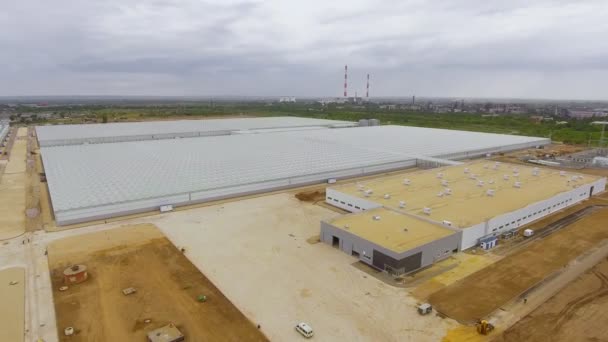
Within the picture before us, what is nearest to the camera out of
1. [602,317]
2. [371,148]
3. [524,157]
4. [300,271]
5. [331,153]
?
[602,317]

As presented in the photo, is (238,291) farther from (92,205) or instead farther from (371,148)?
(371,148)

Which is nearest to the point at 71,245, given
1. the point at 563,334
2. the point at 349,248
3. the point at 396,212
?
the point at 349,248

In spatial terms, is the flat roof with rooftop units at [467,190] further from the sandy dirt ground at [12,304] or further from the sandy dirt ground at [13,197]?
the sandy dirt ground at [13,197]

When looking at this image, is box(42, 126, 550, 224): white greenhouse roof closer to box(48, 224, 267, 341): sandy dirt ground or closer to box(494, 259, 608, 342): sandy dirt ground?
box(48, 224, 267, 341): sandy dirt ground

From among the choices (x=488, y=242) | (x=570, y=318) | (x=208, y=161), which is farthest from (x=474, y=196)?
(x=208, y=161)

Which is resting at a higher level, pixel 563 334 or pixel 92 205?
pixel 92 205

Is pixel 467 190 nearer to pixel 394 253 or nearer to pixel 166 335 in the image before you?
pixel 394 253

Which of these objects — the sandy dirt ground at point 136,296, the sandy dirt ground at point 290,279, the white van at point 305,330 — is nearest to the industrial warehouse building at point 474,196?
the sandy dirt ground at point 290,279
